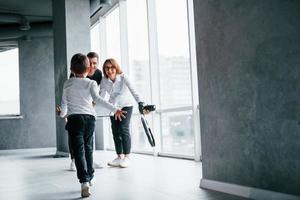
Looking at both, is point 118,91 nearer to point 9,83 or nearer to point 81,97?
point 81,97

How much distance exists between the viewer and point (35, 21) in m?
9.31

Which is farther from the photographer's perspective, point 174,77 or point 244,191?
point 174,77

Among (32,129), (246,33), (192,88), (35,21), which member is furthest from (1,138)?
(246,33)

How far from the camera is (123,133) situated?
4344 mm

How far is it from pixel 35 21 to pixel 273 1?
26.8ft

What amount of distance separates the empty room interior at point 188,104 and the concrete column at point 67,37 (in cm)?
2

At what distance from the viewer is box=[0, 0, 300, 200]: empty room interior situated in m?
2.17

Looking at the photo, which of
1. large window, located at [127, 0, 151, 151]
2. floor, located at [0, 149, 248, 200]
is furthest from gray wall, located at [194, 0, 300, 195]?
large window, located at [127, 0, 151, 151]

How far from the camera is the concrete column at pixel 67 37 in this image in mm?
6363

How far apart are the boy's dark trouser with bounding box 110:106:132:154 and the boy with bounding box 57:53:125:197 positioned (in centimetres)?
142

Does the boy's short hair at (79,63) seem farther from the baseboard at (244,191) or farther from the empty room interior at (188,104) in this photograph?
the baseboard at (244,191)

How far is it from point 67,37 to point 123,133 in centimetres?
275

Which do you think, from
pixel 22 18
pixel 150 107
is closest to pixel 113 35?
pixel 22 18

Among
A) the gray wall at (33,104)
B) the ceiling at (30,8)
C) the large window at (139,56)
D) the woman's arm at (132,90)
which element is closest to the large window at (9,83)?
the gray wall at (33,104)
